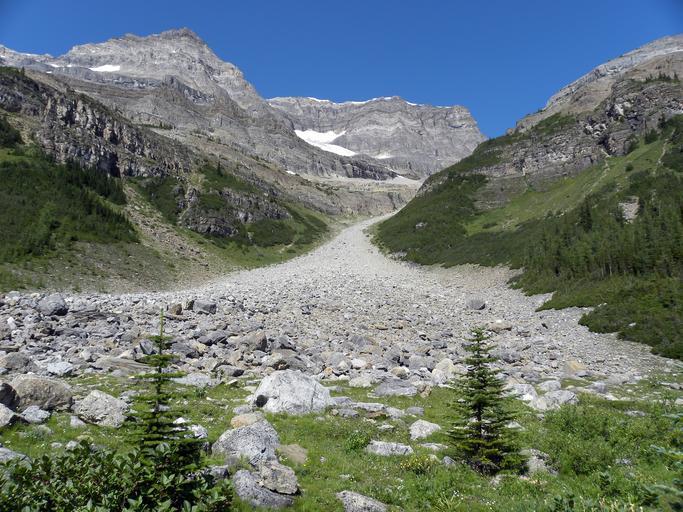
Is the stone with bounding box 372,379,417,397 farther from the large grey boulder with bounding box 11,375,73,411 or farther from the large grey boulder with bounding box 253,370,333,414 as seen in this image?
the large grey boulder with bounding box 11,375,73,411

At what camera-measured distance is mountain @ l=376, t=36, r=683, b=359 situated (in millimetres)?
27406

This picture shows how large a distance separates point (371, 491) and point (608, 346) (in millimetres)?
19251

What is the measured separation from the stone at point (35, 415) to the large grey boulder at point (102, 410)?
732 millimetres

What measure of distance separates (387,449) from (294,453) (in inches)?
94.9

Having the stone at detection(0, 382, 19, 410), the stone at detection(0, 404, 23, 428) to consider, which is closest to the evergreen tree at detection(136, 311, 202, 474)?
the stone at detection(0, 404, 23, 428)

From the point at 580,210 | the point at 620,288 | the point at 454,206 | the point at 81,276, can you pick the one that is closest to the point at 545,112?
the point at 454,206

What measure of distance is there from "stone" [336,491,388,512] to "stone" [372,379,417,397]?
7.14 meters

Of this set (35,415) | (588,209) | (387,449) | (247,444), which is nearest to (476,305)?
(588,209)

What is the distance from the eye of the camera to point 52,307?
64.9 feet

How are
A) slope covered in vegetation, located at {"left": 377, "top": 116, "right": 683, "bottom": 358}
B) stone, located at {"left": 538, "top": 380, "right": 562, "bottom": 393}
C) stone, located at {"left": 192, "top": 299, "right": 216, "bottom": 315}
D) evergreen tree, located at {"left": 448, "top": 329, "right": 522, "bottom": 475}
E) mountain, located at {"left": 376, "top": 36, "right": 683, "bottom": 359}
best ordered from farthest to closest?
mountain, located at {"left": 376, "top": 36, "right": 683, "bottom": 359} → slope covered in vegetation, located at {"left": 377, "top": 116, "right": 683, "bottom": 358} → stone, located at {"left": 192, "top": 299, "right": 216, "bottom": 315} → stone, located at {"left": 538, "top": 380, "right": 562, "bottom": 393} → evergreen tree, located at {"left": 448, "top": 329, "right": 522, "bottom": 475}

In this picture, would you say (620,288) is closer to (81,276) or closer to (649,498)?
(649,498)

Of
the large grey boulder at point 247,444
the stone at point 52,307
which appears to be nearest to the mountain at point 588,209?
the large grey boulder at point 247,444

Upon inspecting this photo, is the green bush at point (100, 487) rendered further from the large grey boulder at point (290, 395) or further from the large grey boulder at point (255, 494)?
the large grey boulder at point (290, 395)

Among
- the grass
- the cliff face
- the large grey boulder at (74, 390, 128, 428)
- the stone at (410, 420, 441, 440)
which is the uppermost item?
the cliff face
